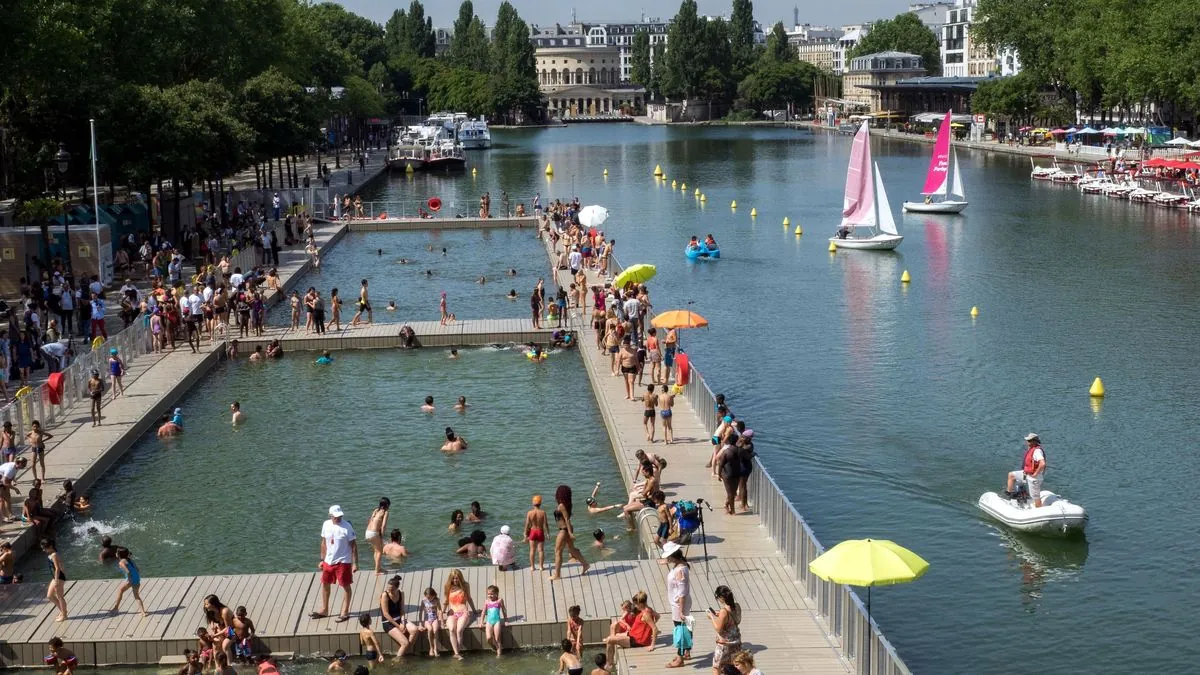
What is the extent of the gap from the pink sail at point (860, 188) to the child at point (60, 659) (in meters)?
51.4

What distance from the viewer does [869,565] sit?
57.9 ft

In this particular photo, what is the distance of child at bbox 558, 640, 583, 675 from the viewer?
719 inches

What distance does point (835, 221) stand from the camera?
79625 millimetres

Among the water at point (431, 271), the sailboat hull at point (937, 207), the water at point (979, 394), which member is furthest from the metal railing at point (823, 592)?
the sailboat hull at point (937, 207)

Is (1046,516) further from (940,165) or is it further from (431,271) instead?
(940,165)

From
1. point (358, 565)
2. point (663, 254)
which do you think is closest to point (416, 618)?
point (358, 565)

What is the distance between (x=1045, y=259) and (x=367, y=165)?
7722cm

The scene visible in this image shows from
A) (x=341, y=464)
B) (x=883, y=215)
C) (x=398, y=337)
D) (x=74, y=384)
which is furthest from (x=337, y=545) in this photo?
(x=883, y=215)

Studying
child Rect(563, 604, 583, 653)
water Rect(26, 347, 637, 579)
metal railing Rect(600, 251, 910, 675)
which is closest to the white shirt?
water Rect(26, 347, 637, 579)

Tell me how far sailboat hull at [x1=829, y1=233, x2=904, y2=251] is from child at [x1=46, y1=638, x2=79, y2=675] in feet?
163

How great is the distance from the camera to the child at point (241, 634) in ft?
66.3

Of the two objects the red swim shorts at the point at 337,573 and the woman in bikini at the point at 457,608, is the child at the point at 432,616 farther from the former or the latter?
the red swim shorts at the point at 337,573

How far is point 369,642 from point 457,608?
1348mm

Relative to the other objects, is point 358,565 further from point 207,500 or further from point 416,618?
point 207,500
